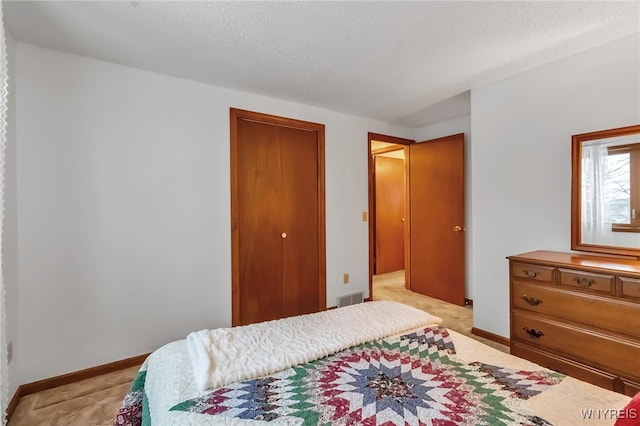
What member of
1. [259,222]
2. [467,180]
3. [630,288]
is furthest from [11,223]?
[467,180]

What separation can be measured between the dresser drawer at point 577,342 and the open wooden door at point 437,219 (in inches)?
61.9

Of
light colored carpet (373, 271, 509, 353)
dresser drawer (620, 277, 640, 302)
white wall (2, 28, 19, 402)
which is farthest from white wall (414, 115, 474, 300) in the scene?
white wall (2, 28, 19, 402)

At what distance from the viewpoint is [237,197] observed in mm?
2842

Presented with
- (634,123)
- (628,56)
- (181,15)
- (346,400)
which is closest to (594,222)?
(634,123)

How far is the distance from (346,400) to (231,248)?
6.86ft

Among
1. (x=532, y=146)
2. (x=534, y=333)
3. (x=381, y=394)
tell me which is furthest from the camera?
(x=532, y=146)

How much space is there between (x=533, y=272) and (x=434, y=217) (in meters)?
1.93

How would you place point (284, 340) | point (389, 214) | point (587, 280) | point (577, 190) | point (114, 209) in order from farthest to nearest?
point (389, 214) → point (114, 209) → point (577, 190) → point (587, 280) → point (284, 340)

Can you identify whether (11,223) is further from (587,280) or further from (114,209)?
(587,280)

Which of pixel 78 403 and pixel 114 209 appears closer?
pixel 78 403

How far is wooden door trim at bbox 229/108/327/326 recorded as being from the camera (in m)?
→ 2.79

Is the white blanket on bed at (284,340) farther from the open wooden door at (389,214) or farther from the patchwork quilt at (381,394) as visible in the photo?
the open wooden door at (389,214)

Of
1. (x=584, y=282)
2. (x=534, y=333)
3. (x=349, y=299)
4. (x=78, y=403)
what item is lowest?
(x=78, y=403)

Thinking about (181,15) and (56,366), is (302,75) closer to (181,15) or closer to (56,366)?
(181,15)
